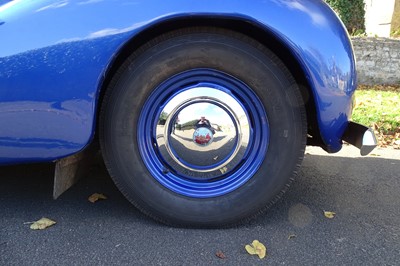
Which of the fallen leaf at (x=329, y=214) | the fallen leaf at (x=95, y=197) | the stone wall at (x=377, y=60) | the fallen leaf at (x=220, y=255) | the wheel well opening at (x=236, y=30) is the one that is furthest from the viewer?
the stone wall at (x=377, y=60)

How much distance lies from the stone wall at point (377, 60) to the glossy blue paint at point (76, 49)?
6507 millimetres

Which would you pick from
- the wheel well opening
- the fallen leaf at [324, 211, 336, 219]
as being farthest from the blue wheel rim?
the fallen leaf at [324, 211, 336, 219]

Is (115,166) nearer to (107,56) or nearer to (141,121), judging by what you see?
(141,121)

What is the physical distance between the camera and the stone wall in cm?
787

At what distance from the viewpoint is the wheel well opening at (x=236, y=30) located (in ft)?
6.68

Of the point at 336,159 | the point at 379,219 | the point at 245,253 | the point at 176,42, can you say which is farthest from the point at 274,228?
the point at 336,159

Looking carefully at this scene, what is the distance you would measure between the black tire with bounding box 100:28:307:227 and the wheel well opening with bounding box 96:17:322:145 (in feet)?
0.14

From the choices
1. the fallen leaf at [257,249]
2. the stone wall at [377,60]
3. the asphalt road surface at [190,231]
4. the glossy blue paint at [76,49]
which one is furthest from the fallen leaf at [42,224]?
the stone wall at [377,60]

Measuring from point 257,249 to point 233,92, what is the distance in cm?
78

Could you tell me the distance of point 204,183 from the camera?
2197mm

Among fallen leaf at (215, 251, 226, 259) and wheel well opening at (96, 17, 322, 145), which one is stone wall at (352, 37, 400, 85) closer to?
wheel well opening at (96, 17, 322, 145)

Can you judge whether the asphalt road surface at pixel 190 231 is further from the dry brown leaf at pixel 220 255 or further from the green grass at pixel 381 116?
the green grass at pixel 381 116

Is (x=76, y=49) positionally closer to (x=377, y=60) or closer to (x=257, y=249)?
(x=257, y=249)

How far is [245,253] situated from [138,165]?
680 millimetres
